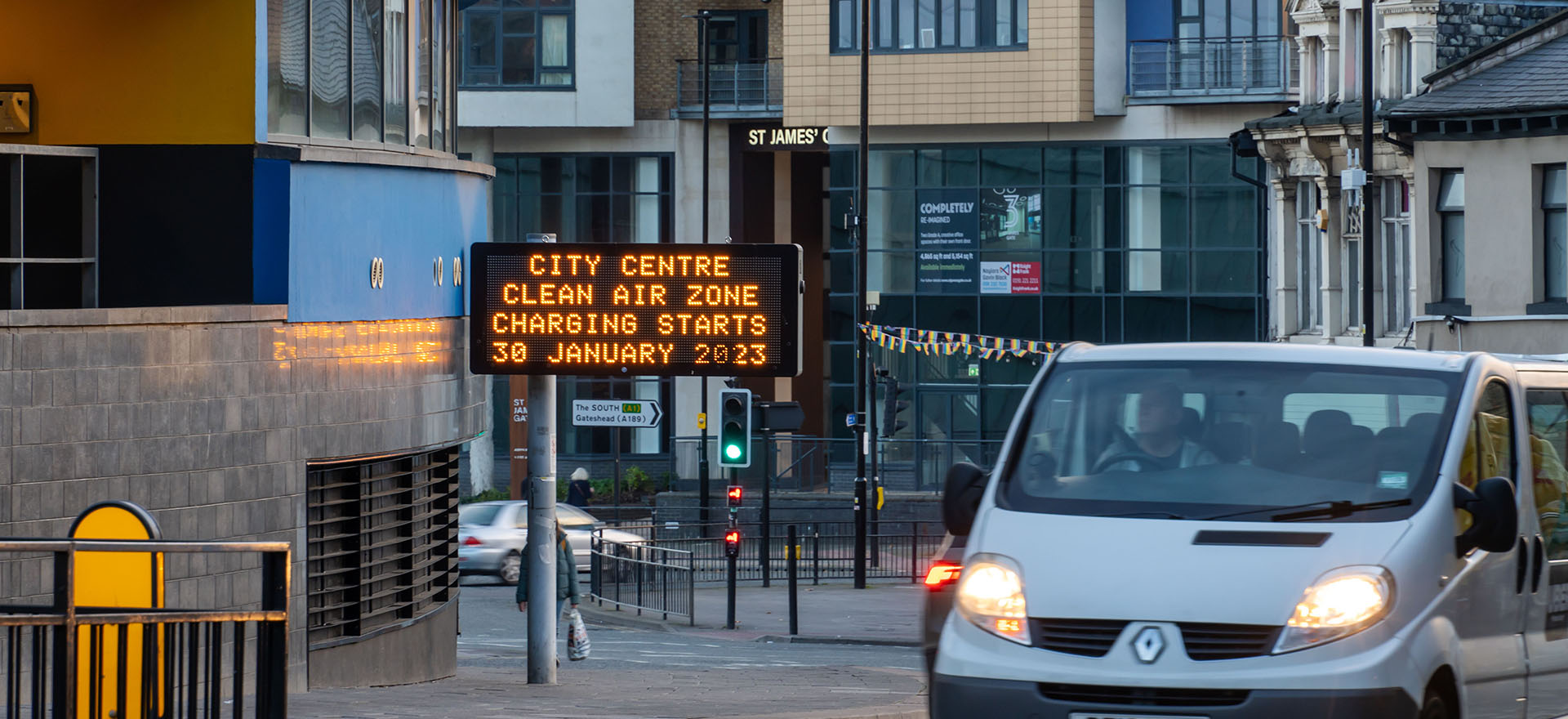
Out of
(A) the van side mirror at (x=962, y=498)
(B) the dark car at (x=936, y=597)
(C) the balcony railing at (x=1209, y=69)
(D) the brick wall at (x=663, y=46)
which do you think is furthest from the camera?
(D) the brick wall at (x=663, y=46)

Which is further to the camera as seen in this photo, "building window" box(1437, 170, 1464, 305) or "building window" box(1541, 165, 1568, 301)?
"building window" box(1437, 170, 1464, 305)

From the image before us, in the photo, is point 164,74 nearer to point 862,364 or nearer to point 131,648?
point 131,648

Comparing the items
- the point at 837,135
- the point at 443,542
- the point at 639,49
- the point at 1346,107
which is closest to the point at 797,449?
the point at 837,135

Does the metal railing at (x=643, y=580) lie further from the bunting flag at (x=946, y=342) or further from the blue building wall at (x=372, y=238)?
the bunting flag at (x=946, y=342)

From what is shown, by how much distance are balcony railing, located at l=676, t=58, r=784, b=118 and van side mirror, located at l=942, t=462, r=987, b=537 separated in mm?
41164

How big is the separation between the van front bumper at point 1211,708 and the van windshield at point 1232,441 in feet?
2.67

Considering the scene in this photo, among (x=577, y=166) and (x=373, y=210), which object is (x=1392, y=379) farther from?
(x=577, y=166)

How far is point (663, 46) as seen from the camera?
50.2m

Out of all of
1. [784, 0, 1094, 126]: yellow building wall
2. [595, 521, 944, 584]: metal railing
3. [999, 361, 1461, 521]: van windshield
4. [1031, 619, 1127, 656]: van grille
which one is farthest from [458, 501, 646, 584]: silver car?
[1031, 619, 1127, 656]: van grille

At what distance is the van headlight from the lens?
25.9 feet

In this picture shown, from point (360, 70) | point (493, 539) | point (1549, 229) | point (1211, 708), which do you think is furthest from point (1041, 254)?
point (1211, 708)

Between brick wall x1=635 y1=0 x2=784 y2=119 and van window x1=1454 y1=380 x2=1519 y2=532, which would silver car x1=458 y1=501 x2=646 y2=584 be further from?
van window x1=1454 y1=380 x2=1519 y2=532

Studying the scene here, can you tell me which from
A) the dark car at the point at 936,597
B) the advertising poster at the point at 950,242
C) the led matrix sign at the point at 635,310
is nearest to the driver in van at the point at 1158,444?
the dark car at the point at 936,597

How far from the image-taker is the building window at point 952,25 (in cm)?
4603
